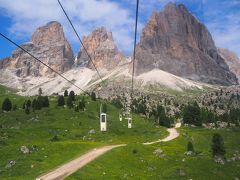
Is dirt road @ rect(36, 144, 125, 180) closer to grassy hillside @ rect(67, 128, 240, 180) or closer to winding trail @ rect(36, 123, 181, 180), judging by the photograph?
winding trail @ rect(36, 123, 181, 180)

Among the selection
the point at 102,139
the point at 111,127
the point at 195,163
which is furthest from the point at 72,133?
the point at 195,163

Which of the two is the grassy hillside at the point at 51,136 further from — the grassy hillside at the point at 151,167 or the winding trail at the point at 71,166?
the grassy hillside at the point at 151,167

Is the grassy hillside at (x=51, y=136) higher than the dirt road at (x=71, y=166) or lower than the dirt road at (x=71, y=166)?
higher

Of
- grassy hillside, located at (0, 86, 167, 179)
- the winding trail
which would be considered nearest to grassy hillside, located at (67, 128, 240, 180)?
the winding trail

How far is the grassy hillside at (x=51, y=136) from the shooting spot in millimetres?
50906

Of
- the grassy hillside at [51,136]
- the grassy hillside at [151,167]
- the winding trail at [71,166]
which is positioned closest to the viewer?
the winding trail at [71,166]

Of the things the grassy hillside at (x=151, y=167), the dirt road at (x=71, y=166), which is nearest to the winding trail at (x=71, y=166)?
the dirt road at (x=71, y=166)

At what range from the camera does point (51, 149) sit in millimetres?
61469

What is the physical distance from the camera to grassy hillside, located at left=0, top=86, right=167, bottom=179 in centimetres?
5091

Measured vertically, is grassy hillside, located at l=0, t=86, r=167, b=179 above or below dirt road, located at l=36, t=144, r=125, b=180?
above

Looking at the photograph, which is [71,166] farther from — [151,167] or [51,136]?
[51,136]

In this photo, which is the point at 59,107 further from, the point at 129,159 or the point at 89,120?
the point at 129,159

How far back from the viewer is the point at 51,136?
9856cm

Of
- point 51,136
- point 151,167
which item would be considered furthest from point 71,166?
point 51,136
